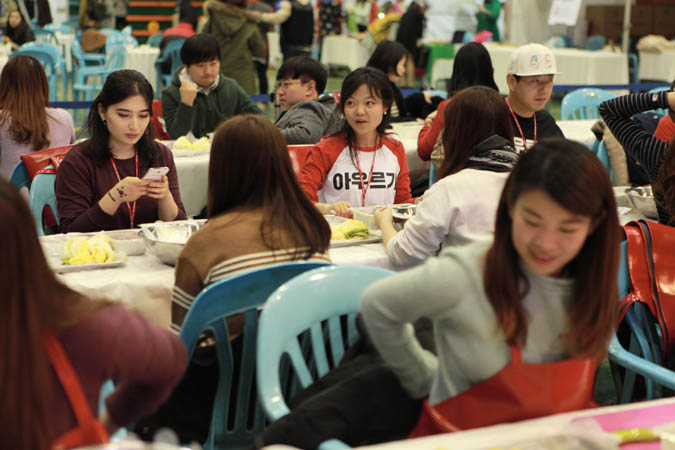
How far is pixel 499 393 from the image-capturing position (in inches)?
60.3

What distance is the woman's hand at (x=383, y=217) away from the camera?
9.41ft

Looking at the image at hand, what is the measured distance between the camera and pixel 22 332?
3.76 feet

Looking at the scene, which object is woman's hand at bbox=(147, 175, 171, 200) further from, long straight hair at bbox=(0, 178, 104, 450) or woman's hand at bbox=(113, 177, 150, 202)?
long straight hair at bbox=(0, 178, 104, 450)

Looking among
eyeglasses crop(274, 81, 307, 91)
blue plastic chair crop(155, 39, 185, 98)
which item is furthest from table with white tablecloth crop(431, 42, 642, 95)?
eyeglasses crop(274, 81, 307, 91)

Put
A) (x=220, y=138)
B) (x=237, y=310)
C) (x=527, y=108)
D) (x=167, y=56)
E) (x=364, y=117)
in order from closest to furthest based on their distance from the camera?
(x=237, y=310)
(x=220, y=138)
(x=364, y=117)
(x=527, y=108)
(x=167, y=56)

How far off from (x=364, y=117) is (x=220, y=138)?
1.38 meters

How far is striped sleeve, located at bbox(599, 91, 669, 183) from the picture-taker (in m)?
2.86

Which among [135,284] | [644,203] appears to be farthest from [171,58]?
[135,284]

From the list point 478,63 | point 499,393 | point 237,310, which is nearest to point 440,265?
point 499,393

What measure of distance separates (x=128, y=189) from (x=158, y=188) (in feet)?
0.38

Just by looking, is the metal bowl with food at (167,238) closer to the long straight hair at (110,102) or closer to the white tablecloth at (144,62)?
the long straight hair at (110,102)

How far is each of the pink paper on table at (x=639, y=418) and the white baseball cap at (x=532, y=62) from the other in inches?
104

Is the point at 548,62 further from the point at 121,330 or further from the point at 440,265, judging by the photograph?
the point at 121,330

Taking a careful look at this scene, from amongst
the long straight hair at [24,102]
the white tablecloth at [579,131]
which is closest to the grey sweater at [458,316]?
the long straight hair at [24,102]
